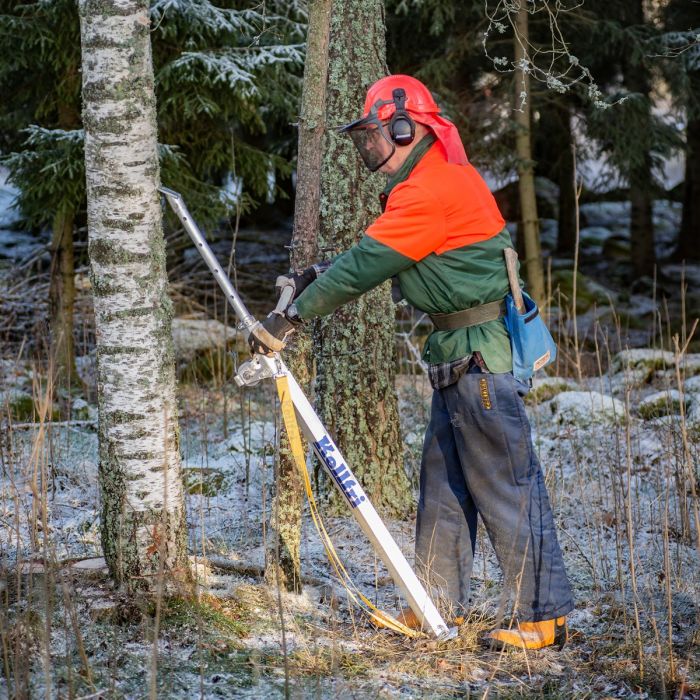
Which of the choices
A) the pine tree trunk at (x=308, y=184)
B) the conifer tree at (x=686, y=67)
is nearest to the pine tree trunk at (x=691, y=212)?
the conifer tree at (x=686, y=67)

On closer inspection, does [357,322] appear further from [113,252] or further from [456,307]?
[113,252]

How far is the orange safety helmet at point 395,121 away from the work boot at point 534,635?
1950 mm

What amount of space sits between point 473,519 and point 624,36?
34.4ft

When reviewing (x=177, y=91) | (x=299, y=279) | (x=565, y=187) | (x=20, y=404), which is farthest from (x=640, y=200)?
(x=299, y=279)

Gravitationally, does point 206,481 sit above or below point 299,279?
below

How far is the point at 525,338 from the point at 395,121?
1.01 meters

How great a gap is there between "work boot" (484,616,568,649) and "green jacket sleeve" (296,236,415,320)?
1.53m

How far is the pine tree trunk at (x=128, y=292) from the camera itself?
348 cm

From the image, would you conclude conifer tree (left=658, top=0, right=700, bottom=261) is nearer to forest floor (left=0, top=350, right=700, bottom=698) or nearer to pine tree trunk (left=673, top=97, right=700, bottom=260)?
pine tree trunk (left=673, top=97, right=700, bottom=260)

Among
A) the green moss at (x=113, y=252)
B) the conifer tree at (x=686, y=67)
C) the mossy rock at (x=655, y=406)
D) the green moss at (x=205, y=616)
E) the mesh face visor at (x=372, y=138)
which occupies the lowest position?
the green moss at (x=205, y=616)

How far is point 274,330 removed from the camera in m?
3.47

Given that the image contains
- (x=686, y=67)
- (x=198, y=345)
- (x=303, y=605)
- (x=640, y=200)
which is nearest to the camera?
(x=303, y=605)

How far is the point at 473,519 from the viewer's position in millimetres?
4020

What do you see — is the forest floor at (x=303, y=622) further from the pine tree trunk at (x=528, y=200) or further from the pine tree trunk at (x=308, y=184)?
the pine tree trunk at (x=528, y=200)
